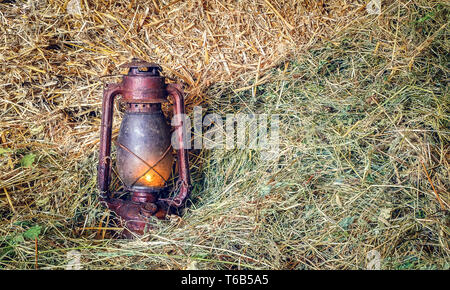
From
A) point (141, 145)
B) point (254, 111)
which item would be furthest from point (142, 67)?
point (254, 111)

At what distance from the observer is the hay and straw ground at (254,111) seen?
1.90m

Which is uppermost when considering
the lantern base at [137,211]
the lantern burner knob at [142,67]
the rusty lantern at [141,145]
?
the lantern burner knob at [142,67]

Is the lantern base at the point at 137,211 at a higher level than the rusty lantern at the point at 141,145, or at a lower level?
lower

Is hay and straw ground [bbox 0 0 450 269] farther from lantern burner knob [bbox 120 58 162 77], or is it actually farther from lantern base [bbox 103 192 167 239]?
lantern burner knob [bbox 120 58 162 77]

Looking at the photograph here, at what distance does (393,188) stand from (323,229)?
1.44 feet

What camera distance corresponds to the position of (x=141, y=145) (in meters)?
2.19

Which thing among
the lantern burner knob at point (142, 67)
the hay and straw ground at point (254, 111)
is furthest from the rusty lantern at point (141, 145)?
the hay and straw ground at point (254, 111)

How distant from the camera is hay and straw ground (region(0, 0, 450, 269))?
1.90 metres

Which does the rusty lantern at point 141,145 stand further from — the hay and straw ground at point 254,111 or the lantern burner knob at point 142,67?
the hay and straw ground at point 254,111

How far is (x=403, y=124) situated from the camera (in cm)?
219

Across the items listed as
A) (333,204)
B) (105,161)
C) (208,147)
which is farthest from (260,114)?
(105,161)

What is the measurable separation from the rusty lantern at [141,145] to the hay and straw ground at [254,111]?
0.44 ft

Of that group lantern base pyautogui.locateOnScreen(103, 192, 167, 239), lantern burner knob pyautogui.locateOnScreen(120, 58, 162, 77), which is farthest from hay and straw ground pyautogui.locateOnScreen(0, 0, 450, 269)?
lantern burner knob pyautogui.locateOnScreen(120, 58, 162, 77)

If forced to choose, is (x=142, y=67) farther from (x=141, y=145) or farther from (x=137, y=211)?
(x=137, y=211)
